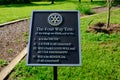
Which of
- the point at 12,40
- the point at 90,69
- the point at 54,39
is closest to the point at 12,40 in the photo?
the point at 12,40

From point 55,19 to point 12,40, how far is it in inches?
238

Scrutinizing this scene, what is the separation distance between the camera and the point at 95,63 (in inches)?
328

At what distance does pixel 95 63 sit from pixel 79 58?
2.56 metres

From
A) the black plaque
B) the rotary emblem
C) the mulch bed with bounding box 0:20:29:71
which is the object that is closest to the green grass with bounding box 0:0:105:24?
the mulch bed with bounding box 0:20:29:71

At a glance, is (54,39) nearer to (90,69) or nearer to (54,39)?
(54,39)

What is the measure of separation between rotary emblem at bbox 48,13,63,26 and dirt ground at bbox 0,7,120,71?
2.95 m

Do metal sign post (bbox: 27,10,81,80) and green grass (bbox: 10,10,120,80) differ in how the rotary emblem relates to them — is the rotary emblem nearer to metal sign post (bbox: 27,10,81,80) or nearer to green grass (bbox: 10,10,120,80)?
metal sign post (bbox: 27,10,81,80)

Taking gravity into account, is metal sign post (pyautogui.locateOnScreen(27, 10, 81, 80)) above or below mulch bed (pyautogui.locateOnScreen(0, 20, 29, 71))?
above

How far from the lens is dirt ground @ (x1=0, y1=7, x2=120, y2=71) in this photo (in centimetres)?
973

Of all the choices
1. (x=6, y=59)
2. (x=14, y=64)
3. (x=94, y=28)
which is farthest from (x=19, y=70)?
(x=94, y=28)

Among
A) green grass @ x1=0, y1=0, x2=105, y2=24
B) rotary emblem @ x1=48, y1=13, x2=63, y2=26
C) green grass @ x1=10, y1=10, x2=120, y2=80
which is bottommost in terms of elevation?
green grass @ x1=10, y1=10, x2=120, y2=80

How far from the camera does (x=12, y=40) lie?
11742 millimetres

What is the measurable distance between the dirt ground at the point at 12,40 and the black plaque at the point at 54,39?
2671 millimetres

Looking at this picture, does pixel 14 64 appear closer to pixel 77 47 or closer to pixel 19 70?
pixel 19 70
